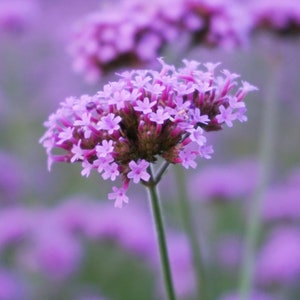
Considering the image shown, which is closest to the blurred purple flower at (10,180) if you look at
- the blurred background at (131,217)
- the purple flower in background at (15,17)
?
the blurred background at (131,217)

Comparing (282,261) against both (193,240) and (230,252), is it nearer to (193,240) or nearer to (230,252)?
(230,252)

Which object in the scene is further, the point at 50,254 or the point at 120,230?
the point at 120,230

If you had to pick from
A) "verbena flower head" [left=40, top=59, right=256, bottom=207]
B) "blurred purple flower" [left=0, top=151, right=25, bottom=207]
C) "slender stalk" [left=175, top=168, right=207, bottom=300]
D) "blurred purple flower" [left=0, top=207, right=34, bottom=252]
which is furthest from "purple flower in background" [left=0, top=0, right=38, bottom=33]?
"verbena flower head" [left=40, top=59, right=256, bottom=207]

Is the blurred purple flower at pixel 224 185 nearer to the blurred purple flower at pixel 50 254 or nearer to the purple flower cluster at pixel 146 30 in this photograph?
the blurred purple flower at pixel 50 254

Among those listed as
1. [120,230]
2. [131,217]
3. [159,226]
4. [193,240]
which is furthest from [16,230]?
[159,226]

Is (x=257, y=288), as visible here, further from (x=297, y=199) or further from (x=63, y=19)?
(x=63, y=19)

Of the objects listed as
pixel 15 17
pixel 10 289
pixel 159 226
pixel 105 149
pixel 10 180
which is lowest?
pixel 159 226

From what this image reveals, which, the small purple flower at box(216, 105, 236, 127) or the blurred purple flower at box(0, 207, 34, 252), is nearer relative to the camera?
the small purple flower at box(216, 105, 236, 127)

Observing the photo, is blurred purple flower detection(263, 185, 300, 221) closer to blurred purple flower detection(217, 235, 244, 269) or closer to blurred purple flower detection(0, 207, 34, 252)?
blurred purple flower detection(217, 235, 244, 269)
